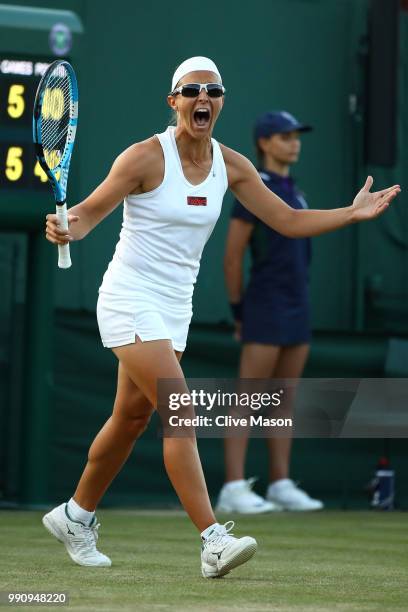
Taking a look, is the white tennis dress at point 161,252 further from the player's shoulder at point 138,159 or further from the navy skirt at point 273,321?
the navy skirt at point 273,321

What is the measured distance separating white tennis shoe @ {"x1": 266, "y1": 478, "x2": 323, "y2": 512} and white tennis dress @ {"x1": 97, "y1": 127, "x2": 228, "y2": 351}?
3.61 m

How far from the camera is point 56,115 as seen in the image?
5707 mm

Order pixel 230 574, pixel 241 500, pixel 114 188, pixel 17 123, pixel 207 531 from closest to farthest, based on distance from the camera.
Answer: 1. pixel 207 531
2. pixel 114 188
3. pixel 230 574
4. pixel 17 123
5. pixel 241 500

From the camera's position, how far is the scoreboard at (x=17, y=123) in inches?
338

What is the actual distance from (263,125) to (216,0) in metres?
2.02

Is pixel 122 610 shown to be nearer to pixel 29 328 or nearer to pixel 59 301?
pixel 29 328

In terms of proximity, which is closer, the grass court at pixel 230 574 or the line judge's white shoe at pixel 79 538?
the grass court at pixel 230 574

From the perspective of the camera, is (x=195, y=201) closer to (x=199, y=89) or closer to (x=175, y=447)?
(x=199, y=89)

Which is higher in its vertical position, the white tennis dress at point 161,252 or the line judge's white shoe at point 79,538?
→ the white tennis dress at point 161,252

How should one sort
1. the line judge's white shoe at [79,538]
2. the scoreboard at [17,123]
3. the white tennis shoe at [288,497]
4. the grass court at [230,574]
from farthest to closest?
the white tennis shoe at [288,497] < the scoreboard at [17,123] < the line judge's white shoe at [79,538] < the grass court at [230,574]

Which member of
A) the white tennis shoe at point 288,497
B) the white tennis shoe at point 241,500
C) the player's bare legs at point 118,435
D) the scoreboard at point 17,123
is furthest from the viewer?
the white tennis shoe at point 288,497

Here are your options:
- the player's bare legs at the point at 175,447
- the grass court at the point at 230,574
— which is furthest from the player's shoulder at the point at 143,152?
the grass court at the point at 230,574

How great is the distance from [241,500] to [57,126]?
3656 millimetres

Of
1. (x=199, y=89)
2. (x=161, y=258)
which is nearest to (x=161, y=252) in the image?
(x=161, y=258)
